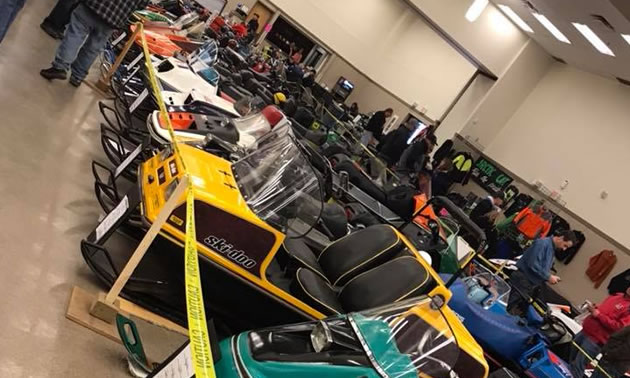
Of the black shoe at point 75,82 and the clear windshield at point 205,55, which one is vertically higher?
the clear windshield at point 205,55

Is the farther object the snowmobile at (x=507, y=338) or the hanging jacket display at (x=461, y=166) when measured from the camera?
the hanging jacket display at (x=461, y=166)

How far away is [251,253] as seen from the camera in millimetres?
3121

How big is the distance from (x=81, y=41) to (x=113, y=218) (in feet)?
9.00

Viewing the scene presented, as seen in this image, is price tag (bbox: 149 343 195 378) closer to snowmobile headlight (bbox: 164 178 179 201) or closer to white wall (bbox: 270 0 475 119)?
snowmobile headlight (bbox: 164 178 179 201)

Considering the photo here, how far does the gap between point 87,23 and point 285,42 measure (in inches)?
425

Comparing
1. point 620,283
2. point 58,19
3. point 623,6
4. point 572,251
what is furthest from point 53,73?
point 572,251

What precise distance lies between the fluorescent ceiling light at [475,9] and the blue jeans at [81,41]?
1032cm

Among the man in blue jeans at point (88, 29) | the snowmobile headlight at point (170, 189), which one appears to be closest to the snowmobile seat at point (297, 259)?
the snowmobile headlight at point (170, 189)

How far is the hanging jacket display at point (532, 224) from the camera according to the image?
11.1m

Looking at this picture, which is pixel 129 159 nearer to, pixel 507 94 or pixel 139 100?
pixel 139 100

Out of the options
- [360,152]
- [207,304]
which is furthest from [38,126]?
[360,152]

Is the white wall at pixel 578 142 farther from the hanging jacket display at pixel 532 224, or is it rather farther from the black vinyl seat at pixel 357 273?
the black vinyl seat at pixel 357 273

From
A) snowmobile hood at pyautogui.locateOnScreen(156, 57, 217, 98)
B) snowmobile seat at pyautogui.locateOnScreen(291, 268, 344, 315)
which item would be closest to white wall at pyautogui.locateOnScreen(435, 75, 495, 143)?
snowmobile hood at pyautogui.locateOnScreen(156, 57, 217, 98)

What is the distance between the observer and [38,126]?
167 inches
